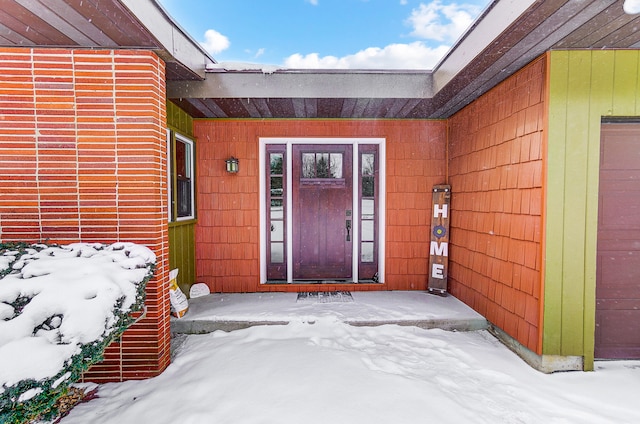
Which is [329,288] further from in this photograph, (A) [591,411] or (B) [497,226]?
(A) [591,411]

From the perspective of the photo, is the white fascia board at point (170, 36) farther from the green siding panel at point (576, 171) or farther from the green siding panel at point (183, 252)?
the green siding panel at point (576, 171)

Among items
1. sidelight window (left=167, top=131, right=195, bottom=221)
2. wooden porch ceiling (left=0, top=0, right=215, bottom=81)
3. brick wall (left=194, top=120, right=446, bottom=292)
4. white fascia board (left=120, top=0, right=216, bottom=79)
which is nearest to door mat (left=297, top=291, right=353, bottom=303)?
brick wall (left=194, top=120, right=446, bottom=292)

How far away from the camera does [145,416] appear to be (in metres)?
2.05

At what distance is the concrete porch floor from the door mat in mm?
75

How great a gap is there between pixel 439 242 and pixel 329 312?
1.81m

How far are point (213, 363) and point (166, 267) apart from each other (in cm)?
91

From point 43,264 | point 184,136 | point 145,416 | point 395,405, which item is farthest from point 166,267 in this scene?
point 395,405

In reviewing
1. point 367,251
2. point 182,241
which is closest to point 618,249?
point 367,251

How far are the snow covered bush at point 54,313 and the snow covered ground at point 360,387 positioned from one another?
715 millimetres

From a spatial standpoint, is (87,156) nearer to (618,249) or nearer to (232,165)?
(232,165)

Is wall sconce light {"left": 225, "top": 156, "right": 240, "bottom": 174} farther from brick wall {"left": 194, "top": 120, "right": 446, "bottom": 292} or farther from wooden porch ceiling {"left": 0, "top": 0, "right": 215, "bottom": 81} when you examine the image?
wooden porch ceiling {"left": 0, "top": 0, "right": 215, "bottom": 81}

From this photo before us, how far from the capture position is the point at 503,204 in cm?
303

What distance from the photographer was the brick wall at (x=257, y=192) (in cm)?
424

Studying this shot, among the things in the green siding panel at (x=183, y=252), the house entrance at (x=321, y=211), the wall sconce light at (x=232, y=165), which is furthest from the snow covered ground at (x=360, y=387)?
the wall sconce light at (x=232, y=165)
